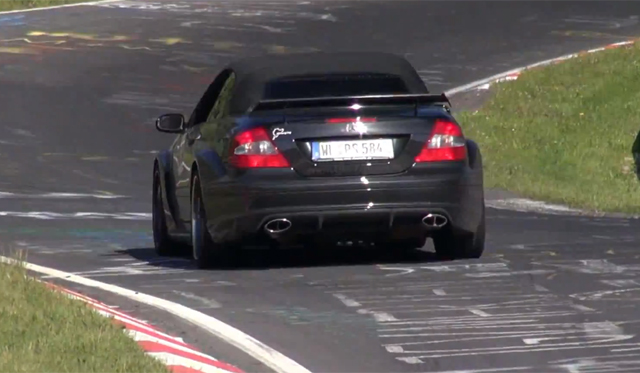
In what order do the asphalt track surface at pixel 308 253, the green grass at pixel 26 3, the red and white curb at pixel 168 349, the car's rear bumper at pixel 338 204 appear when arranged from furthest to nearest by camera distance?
the green grass at pixel 26 3, the car's rear bumper at pixel 338 204, the asphalt track surface at pixel 308 253, the red and white curb at pixel 168 349

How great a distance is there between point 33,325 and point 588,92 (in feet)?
53.5

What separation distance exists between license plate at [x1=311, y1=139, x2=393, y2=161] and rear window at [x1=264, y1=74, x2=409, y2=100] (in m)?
0.76

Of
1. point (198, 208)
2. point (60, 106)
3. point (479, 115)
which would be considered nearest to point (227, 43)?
point (60, 106)

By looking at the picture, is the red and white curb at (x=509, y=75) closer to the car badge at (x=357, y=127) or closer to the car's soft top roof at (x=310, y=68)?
the car's soft top roof at (x=310, y=68)

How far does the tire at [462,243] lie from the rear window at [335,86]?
40.1 inches

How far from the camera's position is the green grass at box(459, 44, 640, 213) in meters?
18.1

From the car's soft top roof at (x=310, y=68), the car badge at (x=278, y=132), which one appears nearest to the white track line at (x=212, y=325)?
the car badge at (x=278, y=132)

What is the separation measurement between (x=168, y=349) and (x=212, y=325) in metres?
0.70

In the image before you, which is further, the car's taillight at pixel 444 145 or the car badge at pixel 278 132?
the car's taillight at pixel 444 145

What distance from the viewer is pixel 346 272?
1051 cm

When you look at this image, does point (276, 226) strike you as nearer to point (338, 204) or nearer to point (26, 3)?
point (338, 204)

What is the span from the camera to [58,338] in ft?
25.4

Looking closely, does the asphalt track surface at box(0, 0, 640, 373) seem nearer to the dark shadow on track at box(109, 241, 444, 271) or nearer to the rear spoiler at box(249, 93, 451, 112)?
the dark shadow on track at box(109, 241, 444, 271)

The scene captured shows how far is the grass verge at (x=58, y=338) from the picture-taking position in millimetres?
7191
